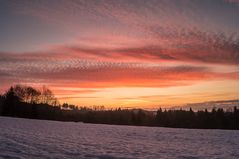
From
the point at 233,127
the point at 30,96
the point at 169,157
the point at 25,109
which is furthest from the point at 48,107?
the point at 169,157

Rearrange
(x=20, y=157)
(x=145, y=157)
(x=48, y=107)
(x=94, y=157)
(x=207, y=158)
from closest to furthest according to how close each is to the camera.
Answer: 1. (x=20, y=157)
2. (x=94, y=157)
3. (x=145, y=157)
4. (x=207, y=158)
5. (x=48, y=107)

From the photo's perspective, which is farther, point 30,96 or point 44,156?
point 30,96

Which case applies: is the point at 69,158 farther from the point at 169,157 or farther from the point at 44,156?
the point at 169,157

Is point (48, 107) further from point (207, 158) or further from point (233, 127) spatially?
point (207, 158)

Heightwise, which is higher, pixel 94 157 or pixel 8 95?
pixel 8 95

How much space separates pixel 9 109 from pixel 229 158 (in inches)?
5794

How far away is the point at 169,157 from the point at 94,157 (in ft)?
32.2

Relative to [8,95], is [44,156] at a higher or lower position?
lower

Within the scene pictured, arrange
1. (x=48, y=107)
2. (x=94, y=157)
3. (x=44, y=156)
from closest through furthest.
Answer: (x=44, y=156), (x=94, y=157), (x=48, y=107)

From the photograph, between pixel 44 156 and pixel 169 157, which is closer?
pixel 44 156

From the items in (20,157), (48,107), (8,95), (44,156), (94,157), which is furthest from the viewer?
(48,107)

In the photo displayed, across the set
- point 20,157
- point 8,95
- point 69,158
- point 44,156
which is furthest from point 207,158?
point 8,95

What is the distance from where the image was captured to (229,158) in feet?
119

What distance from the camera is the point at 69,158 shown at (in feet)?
89.5
